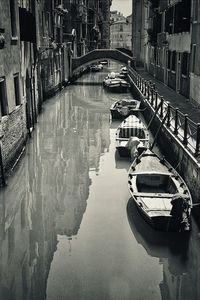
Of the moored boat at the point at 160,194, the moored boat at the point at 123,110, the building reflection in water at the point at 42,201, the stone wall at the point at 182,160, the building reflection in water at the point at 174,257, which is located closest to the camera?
the building reflection in water at the point at 174,257

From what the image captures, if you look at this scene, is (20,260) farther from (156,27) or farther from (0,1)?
(156,27)

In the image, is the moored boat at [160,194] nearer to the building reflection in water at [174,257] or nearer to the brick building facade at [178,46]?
the building reflection in water at [174,257]

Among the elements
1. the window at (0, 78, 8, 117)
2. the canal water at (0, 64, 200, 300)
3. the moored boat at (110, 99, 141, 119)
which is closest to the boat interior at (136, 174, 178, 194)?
the canal water at (0, 64, 200, 300)

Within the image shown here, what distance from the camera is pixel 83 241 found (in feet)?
31.9

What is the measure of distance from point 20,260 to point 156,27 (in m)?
30.6

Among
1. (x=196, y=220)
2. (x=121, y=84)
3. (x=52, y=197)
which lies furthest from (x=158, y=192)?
(x=121, y=84)

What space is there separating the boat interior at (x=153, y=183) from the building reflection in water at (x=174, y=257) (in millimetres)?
1343

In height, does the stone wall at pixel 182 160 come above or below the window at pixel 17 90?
below

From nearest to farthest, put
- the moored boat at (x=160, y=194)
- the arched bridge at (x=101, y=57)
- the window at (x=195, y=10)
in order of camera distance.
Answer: the moored boat at (x=160, y=194)
the window at (x=195, y=10)
the arched bridge at (x=101, y=57)

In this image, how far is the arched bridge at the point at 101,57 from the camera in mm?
45031

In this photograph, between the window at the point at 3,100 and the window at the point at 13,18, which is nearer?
the window at the point at 3,100

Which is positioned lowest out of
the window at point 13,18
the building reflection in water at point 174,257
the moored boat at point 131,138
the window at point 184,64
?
the building reflection in water at point 174,257

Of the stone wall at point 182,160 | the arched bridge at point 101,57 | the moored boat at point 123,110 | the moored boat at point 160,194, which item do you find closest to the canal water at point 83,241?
the moored boat at point 160,194

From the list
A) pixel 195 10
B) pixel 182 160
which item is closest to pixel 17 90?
pixel 182 160
